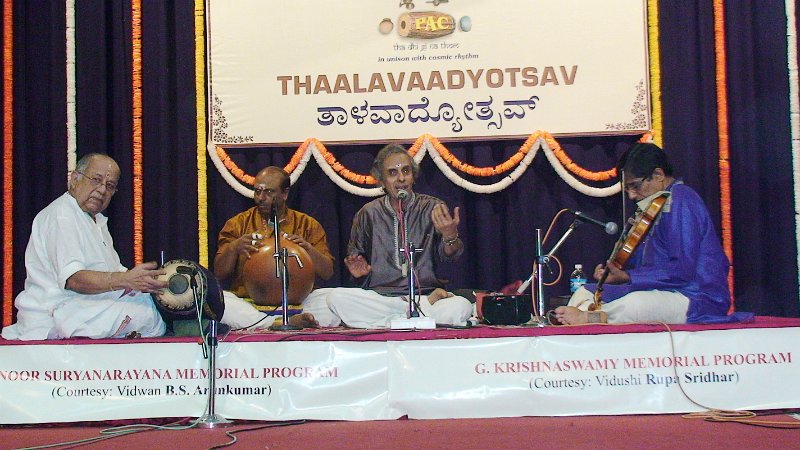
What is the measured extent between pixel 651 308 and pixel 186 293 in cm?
237

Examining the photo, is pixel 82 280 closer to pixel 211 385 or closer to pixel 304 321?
pixel 211 385

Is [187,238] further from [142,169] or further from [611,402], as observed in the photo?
[611,402]

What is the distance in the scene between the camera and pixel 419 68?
261 inches

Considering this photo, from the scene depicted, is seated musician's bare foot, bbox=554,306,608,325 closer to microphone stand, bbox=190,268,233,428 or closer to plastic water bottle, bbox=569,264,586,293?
plastic water bottle, bbox=569,264,586,293

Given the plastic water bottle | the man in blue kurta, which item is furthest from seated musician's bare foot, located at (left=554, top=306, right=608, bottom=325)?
the plastic water bottle

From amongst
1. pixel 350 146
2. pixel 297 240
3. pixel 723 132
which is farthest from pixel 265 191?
pixel 723 132

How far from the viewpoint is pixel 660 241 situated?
4.88 meters

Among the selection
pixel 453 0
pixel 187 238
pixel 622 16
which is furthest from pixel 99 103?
pixel 622 16

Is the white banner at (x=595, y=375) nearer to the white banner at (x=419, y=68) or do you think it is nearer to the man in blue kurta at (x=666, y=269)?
the man in blue kurta at (x=666, y=269)

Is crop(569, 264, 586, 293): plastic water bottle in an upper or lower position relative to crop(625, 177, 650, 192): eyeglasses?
lower

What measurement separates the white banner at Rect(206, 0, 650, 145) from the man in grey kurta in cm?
89

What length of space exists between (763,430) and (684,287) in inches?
44.9

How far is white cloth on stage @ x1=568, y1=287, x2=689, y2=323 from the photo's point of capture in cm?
461

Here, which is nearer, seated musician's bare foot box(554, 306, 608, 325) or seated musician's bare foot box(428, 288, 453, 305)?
seated musician's bare foot box(554, 306, 608, 325)
